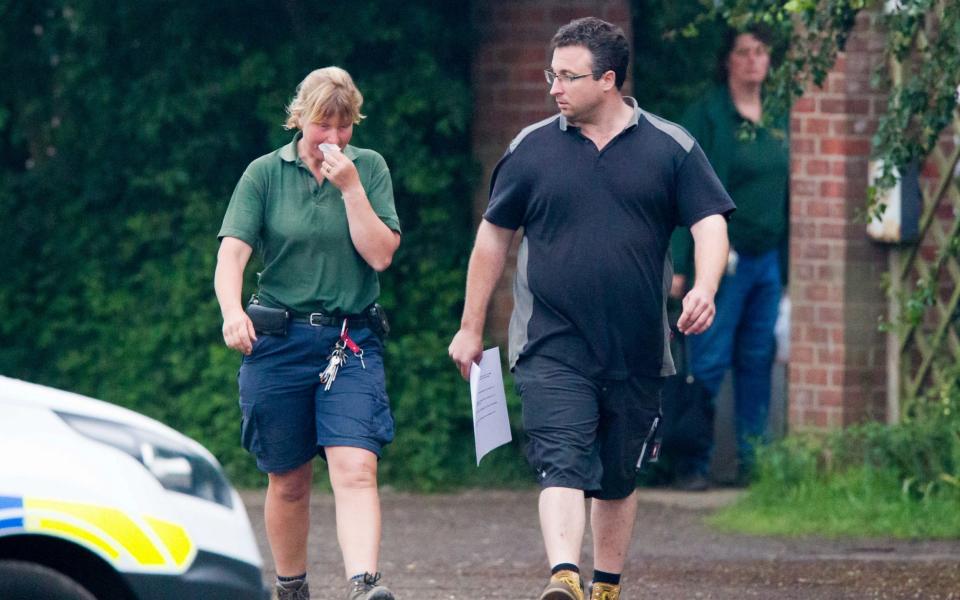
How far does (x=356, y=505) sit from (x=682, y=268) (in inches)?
135

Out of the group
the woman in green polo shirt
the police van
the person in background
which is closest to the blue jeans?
the person in background

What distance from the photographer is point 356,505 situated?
18.7 ft

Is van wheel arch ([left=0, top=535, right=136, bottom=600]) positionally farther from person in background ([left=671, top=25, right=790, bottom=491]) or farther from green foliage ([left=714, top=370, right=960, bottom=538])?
person in background ([left=671, top=25, right=790, bottom=491])

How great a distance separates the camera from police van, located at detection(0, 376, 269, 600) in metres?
4.04

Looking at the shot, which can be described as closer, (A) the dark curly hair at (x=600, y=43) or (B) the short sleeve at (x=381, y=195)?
(A) the dark curly hair at (x=600, y=43)

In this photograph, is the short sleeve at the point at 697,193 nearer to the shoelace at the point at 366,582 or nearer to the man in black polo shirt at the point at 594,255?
the man in black polo shirt at the point at 594,255

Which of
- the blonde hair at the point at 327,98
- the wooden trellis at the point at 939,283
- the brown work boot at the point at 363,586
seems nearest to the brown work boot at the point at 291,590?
the brown work boot at the point at 363,586

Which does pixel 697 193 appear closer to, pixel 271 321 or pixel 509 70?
pixel 271 321

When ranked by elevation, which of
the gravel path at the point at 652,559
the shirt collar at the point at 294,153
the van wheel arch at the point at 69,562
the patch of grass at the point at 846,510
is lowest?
the gravel path at the point at 652,559

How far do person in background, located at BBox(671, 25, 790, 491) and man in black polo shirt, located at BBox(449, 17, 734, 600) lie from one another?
116 inches

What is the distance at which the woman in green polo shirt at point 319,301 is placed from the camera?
574 centimetres

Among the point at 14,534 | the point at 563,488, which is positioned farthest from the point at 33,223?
the point at 14,534

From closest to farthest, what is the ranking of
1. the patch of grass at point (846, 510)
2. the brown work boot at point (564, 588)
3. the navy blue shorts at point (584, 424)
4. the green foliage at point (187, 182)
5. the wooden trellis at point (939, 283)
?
the brown work boot at point (564, 588) → the navy blue shorts at point (584, 424) → the patch of grass at point (846, 510) → the wooden trellis at point (939, 283) → the green foliage at point (187, 182)

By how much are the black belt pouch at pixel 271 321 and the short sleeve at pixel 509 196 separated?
2.38 ft
